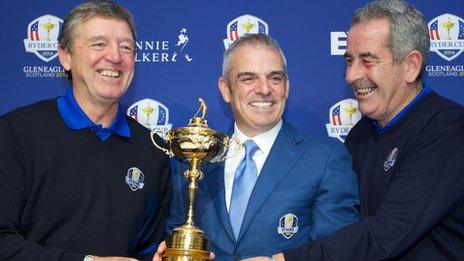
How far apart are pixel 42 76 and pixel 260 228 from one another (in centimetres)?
138

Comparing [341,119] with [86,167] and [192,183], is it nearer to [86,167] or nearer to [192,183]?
[192,183]

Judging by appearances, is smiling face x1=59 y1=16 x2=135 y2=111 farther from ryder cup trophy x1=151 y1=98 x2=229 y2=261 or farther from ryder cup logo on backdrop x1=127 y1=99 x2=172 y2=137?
ryder cup logo on backdrop x1=127 y1=99 x2=172 y2=137

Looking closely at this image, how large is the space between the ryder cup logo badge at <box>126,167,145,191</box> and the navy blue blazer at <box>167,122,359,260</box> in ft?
0.72

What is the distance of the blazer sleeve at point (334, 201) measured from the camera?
7.66 feet

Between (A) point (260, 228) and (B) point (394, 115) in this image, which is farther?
(B) point (394, 115)

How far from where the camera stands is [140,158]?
257cm

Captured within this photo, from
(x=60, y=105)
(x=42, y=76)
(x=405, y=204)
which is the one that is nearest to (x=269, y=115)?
(x=405, y=204)

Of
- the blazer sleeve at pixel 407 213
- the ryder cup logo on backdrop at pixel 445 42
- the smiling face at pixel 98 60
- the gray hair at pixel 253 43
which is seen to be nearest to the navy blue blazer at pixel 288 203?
the blazer sleeve at pixel 407 213

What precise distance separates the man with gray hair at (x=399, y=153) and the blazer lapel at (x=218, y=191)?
0.81 ft

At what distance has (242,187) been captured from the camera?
2.44 metres

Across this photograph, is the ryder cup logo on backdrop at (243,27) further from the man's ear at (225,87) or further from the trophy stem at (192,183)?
the trophy stem at (192,183)

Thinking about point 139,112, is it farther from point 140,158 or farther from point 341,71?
point 341,71

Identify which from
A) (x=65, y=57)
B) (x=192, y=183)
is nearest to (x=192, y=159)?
(x=192, y=183)

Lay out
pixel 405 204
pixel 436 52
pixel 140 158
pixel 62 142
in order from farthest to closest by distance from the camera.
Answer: pixel 436 52 < pixel 140 158 < pixel 62 142 < pixel 405 204
